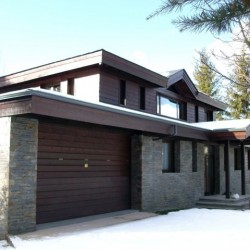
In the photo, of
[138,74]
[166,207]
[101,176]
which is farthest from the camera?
[138,74]

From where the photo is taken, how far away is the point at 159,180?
41.2 ft

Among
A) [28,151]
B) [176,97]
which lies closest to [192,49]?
[28,151]

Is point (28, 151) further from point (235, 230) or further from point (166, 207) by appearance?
point (166, 207)

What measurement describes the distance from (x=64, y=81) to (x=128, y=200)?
15.2 ft

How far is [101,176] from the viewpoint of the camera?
1083 centimetres

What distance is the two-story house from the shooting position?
25.4 ft

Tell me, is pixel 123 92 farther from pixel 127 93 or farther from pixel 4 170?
pixel 4 170

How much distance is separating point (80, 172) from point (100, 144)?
43.8 inches

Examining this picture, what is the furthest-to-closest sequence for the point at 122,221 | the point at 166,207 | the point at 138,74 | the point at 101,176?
1. the point at 138,74
2. the point at 166,207
3. the point at 101,176
4. the point at 122,221

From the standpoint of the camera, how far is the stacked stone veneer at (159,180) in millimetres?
11766

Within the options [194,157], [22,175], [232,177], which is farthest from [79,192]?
[232,177]

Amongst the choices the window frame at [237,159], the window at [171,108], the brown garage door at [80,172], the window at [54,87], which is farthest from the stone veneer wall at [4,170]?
the window frame at [237,159]

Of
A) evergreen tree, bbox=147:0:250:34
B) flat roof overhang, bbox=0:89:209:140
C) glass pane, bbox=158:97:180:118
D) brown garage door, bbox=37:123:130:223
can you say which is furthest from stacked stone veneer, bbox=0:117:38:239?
glass pane, bbox=158:97:180:118

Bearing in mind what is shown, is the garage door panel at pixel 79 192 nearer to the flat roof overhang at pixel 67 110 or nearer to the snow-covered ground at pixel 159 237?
the snow-covered ground at pixel 159 237
